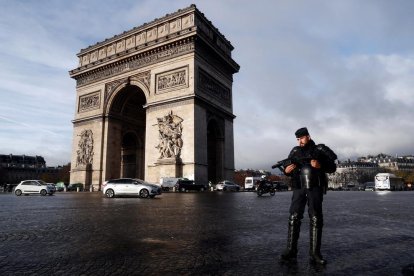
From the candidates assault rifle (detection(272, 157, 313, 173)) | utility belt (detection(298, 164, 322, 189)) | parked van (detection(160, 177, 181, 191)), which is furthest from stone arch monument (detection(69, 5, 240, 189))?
utility belt (detection(298, 164, 322, 189))

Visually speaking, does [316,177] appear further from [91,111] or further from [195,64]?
[91,111]

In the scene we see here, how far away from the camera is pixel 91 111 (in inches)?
1405

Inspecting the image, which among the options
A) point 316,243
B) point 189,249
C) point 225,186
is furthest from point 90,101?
point 316,243

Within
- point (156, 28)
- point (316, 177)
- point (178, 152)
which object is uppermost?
point (156, 28)

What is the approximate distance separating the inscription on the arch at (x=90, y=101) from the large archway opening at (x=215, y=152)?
12011 mm

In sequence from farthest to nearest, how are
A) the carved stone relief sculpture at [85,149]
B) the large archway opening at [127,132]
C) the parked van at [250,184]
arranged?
the parked van at [250,184], the large archway opening at [127,132], the carved stone relief sculpture at [85,149]

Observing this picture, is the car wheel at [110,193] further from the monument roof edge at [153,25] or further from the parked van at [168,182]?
the monument roof edge at [153,25]

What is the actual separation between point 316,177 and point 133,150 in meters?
36.1

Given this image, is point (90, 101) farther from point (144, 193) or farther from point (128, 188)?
point (144, 193)

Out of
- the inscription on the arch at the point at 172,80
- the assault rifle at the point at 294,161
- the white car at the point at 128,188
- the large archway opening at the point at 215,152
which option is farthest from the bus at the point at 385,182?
the assault rifle at the point at 294,161

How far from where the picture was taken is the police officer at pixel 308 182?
3.93 metres

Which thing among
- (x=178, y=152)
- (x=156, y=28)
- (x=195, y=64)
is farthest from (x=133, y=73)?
(x=178, y=152)

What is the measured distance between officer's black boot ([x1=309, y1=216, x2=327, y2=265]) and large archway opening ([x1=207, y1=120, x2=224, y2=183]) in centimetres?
2902

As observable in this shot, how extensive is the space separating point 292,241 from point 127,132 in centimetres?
3471
